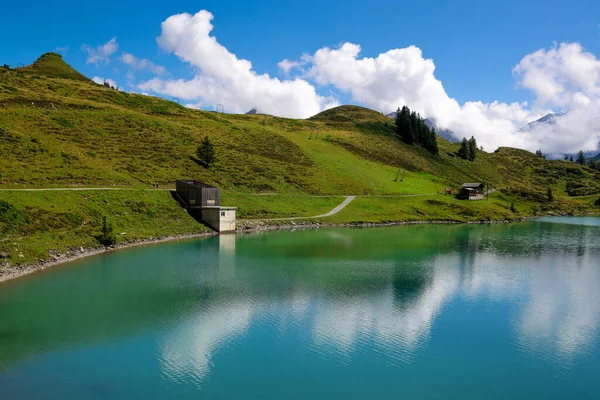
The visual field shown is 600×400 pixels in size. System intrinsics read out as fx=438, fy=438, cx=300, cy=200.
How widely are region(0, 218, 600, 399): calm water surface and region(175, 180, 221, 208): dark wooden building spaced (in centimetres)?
2190

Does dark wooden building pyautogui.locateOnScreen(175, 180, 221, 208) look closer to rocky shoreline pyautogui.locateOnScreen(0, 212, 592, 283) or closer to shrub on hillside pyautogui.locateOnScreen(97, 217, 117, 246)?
rocky shoreline pyautogui.locateOnScreen(0, 212, 592, 283)

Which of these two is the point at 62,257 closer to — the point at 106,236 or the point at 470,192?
the point at 106,236

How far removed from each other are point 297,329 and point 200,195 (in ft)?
167

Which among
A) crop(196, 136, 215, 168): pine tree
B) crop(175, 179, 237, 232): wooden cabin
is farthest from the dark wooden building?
crop(196, 136, 215, 168): pine tree

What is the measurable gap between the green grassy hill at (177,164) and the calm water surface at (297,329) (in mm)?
15055

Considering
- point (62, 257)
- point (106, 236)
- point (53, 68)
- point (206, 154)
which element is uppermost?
point (53, 68)

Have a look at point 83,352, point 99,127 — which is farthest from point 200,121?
point 83,352

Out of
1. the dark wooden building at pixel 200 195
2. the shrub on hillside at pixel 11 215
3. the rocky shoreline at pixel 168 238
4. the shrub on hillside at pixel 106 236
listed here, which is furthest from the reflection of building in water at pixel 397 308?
the shrub on hillside at pixel 11 215

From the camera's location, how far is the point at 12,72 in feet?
471

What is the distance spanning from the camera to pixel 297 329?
31547 millimetres

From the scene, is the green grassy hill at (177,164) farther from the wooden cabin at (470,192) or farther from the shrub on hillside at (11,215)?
the wooden cabin at (470,192)

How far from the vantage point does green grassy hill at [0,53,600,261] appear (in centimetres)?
7374

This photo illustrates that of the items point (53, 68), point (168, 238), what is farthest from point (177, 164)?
point (53, 68)

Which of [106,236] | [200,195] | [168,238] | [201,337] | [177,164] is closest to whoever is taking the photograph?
[201,337]
